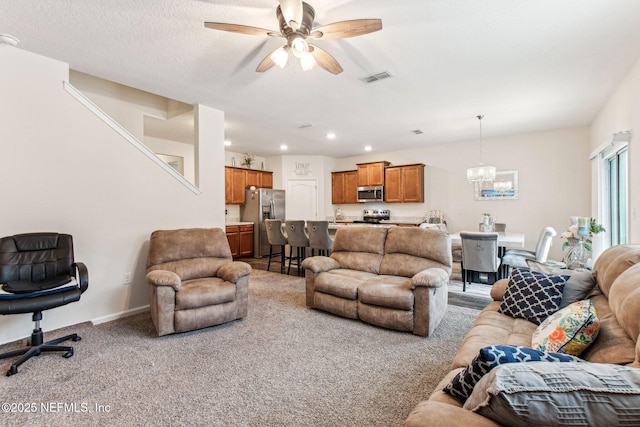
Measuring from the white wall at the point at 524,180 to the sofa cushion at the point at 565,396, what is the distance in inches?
246

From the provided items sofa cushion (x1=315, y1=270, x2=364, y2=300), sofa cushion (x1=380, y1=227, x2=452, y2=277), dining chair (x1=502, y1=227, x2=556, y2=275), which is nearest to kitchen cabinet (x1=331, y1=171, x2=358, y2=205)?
dining chair (x1=502, y1=227, x2=556, y2=275)

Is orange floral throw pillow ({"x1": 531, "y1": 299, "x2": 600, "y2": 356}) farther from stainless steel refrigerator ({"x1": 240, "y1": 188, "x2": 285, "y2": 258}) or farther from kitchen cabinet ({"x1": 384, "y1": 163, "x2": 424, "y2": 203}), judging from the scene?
stainless steel refrigerator ({"x1": 240, "y1": 188, "x2": 285, "y2": 258})

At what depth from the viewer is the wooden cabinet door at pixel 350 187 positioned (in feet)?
26.6

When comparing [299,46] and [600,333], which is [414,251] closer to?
[600,333]

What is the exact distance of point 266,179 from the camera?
8078 millimetres

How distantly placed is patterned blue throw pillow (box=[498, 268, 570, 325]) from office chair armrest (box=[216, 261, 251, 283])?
2.43 m

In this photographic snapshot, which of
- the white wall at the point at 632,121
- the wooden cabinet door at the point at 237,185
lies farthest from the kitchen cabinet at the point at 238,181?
the white wall at the point at 632,121

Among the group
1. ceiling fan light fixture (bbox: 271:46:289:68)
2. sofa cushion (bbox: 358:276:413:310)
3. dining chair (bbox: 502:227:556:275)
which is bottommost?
sofa cushion (bbox: 358:276:413:310)

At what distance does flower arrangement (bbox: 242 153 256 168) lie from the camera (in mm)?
7676

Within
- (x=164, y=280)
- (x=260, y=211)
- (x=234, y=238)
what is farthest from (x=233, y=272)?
(x=260, y=211)

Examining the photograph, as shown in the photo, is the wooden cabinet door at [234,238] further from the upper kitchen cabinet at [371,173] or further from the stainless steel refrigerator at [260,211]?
the upper kitchen cabinet at [371,173]

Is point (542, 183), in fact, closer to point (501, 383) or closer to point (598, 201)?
point (598, 201)

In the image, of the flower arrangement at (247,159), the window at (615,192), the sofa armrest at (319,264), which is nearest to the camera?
the sofa armrest at (319,264)

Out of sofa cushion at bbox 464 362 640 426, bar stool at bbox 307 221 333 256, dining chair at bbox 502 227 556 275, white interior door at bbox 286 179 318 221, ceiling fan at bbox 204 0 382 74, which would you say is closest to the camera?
sofa cushion at bbox 464 362 640 426
